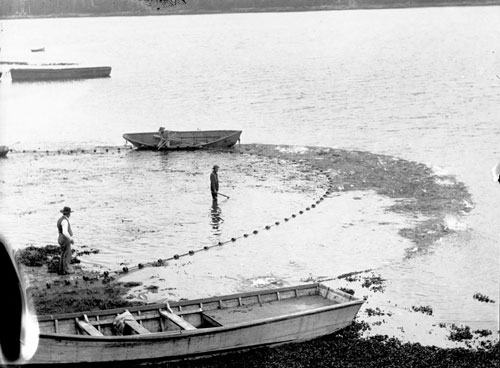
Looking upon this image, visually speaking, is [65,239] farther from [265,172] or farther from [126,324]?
[265,172]

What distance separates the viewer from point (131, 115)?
62219mm

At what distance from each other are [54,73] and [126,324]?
262ft

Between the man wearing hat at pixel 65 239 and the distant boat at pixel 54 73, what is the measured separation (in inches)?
2876

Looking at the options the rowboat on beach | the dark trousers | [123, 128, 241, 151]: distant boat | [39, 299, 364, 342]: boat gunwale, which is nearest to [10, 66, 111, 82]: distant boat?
[123, 128, 241, 151]: distant boat

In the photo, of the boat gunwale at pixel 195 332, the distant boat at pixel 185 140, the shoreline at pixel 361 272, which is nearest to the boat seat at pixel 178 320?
the boat gunwale at pixel 195 332

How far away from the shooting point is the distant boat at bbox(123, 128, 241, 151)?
39.0 m

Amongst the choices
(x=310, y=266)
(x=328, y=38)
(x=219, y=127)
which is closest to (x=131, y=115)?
(x=219, y=127)

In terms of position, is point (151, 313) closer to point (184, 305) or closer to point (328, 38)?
point (184, 305)

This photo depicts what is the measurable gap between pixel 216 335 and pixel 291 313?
2.05 meters

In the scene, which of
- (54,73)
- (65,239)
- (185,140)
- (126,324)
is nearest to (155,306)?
(126,324)

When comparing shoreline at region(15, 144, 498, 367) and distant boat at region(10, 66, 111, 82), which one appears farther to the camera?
distant boat at region(10, 66, 111, 82)

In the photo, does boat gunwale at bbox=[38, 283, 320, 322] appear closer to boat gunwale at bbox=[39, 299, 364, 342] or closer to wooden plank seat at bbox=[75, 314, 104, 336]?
wooden plank seat at bbox=[75, 314, 104, 336]

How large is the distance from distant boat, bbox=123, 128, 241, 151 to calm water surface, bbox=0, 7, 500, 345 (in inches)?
40.6

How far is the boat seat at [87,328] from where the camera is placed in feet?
41.5
